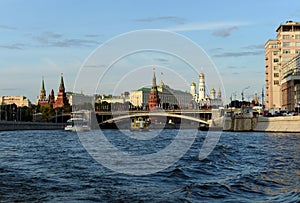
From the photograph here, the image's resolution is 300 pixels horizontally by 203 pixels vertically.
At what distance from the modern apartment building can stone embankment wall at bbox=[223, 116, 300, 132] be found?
27.8m

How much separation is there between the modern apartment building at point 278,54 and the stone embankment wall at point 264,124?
27836mm

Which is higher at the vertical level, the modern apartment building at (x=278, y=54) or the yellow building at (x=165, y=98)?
the modern apartment building at (x=278, y=54)

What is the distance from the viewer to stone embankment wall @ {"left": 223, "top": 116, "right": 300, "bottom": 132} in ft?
244

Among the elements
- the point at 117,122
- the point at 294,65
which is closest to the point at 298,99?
the point at 294,65

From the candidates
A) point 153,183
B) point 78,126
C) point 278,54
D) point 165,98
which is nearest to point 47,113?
point 165,98

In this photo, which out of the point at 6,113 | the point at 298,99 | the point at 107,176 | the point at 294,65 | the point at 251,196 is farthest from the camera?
the point at 6,113

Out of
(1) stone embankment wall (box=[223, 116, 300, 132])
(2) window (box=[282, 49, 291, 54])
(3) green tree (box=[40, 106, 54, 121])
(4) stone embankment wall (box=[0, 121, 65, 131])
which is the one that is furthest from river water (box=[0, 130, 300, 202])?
(3) green tree (box=[40, 106, 54, 121])

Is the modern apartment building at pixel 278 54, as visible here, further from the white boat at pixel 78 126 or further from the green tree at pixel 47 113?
the green tree at pixel 47 113

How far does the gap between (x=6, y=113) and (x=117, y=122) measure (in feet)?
103

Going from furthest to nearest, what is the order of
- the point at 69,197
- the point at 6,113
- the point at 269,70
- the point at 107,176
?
1. the point at 6,113
2. the point at 269,70
3. the point at 107,176
4. the point at 69,197

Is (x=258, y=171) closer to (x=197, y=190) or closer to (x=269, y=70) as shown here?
(x=197, y=190)

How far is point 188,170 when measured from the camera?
22.7m

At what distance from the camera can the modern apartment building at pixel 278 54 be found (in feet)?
379

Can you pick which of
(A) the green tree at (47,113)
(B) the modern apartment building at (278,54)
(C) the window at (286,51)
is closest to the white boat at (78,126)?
(A) the green tree at (47,113)
